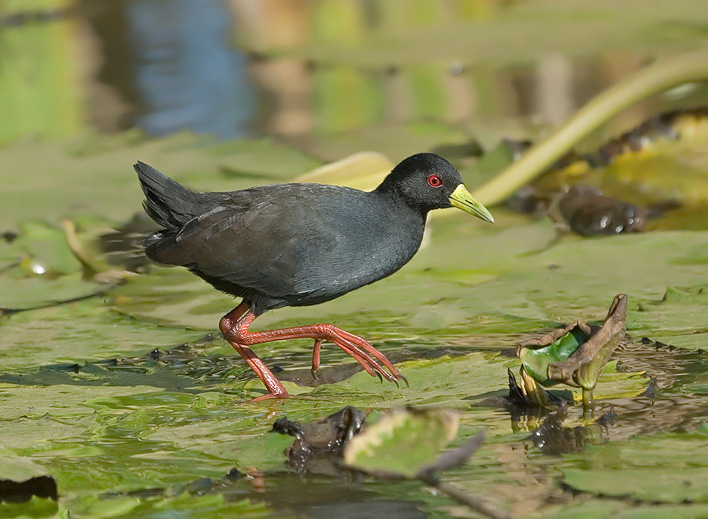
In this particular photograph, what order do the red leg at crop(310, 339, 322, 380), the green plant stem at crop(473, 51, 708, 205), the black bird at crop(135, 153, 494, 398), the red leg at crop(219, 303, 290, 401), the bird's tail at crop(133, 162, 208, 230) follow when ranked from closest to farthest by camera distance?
the red leg at crop(219, 303, 290, 401) < the red leg at crop(310, 339, 322, 380) < the black bird at crop(135, 153, 494, 398) < the bird's tail at crop(133, 162, 208, 230) < the green plant stem at crop(473, 51, 708, 205)

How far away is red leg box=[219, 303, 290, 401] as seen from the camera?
3.69 metres

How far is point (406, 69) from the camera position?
940cm

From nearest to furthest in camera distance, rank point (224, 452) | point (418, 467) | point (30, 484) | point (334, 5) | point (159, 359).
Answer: point (418, 467)
point (30, 484)
point (224, 452)
point (159, 359)
point (334, 5)

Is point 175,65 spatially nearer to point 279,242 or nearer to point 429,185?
point 429,185

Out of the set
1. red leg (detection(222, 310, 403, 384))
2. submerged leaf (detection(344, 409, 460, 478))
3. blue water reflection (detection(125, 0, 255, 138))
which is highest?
blue water reflection (detection(125, 0, 255, 138))

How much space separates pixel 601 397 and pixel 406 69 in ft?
21.1

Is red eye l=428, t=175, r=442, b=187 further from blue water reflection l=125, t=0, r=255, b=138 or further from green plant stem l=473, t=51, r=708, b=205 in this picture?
blue water reflection l=125, t=0, r=255, b=138

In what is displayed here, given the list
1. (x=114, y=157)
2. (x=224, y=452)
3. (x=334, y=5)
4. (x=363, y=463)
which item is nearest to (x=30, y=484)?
(x=224, y=452)

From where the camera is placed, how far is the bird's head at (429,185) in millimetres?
4250

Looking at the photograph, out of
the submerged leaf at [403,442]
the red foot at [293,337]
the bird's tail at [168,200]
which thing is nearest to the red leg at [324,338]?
the red foot at [293,337]

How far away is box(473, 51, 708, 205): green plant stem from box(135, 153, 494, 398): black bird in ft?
4.26

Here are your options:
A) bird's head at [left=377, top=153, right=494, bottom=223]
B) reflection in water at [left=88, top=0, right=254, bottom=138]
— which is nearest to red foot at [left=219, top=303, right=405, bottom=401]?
bird's head at [left=377, top=153, right=494, bottom=223]

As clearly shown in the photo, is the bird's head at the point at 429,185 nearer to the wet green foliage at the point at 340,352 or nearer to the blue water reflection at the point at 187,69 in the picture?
the wet green foliage at the point at 340,352

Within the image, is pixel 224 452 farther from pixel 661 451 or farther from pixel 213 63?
pixel 213 63
